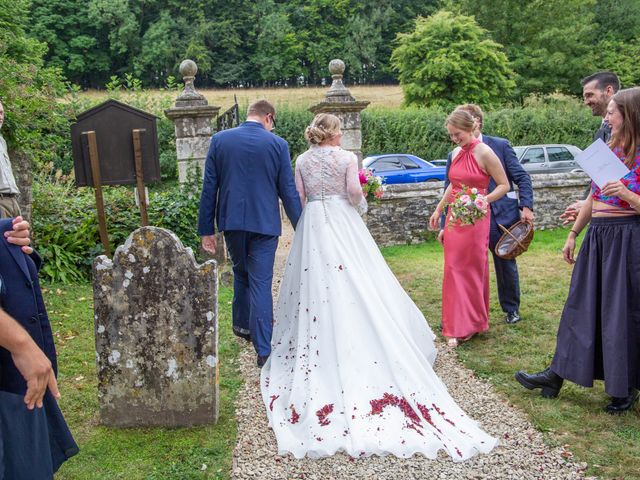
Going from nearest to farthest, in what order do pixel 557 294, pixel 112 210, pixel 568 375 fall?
1. pixel 568 375
2. pixel 557 294
3. pixel 112 210

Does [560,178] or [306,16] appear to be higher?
[306,16]

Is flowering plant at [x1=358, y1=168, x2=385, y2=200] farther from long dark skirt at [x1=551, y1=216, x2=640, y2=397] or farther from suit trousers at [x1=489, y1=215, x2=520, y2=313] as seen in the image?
long dark skirt at [x1=551, y1=216, x2=640, y2=397]

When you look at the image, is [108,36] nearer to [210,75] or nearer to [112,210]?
[210,75]

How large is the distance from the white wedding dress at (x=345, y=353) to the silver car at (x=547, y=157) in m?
14.3

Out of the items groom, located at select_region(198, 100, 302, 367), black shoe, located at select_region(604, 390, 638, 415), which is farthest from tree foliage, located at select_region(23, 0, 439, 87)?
black shoe, located at select_region(604, 390, 638, 415)

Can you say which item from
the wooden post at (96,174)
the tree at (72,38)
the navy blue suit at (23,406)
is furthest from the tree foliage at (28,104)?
the tree at (72,38)

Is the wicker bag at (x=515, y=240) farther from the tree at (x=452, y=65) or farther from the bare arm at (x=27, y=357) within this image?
the tree at (x=452, y=65)

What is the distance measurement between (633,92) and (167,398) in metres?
3.59

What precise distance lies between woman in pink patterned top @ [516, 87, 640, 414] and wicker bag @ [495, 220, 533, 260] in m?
1.50

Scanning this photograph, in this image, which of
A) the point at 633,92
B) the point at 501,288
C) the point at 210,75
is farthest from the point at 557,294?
the point at 210,75

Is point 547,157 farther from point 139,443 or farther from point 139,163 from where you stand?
point 139,443

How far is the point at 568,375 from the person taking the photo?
13.3 ft

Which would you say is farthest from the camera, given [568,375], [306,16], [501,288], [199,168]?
[306,16]

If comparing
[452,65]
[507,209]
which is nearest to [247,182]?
[507,209]
